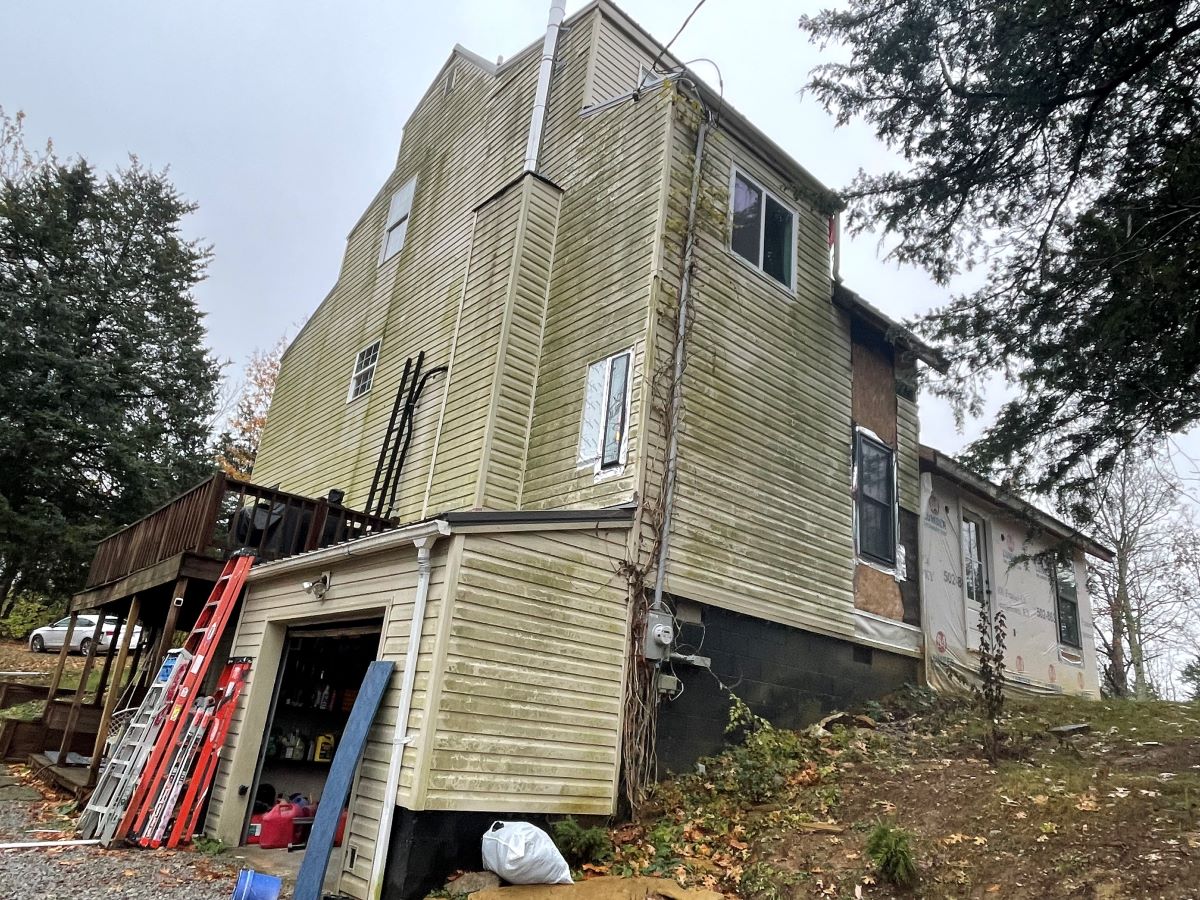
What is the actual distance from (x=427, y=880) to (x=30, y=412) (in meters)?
22.1

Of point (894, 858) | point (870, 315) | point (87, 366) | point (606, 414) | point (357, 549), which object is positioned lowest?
point (894, 858)

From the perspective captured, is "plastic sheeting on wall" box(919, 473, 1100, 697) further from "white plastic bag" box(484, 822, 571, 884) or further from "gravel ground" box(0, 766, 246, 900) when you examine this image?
"gravel ground" box(0, 766, 246, 900)

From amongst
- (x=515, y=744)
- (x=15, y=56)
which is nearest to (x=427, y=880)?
(x=515, y=744)

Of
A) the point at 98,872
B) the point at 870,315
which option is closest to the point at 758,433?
the point at 870,315

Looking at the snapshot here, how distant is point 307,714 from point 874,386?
367 inches

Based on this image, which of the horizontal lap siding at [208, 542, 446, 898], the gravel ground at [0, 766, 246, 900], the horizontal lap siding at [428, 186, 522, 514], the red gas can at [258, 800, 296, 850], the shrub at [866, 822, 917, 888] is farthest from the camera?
the horizontal lap siding at [428, 186, 522, 514]

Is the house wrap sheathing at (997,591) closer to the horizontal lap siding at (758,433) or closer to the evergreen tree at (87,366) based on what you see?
the horizontal lap siding at (758,433)

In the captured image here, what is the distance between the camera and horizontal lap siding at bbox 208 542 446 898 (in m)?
6.19

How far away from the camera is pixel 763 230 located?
1085cm

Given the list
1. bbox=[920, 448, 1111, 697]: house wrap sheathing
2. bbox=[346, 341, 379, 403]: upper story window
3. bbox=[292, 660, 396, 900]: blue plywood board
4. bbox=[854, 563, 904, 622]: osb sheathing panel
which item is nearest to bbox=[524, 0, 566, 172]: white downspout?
bbox=[346, 341, 379, 403]: upper story window

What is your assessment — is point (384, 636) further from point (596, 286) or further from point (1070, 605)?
point (1070, 605)

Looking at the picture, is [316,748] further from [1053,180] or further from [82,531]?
[82,531]

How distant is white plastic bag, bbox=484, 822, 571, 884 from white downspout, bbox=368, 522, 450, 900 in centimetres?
79

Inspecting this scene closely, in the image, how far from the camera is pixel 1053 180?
8.66 metres
